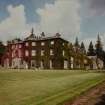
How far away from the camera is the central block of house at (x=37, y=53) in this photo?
302ft

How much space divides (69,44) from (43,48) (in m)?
8.87

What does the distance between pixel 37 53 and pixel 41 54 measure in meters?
1.53

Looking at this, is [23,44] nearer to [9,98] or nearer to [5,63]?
[5,63]

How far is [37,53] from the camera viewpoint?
95188mm

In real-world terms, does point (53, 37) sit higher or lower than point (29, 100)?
higher

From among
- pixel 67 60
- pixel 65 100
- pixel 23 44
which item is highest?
Result: pixel 23 44

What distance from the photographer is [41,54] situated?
310 ft

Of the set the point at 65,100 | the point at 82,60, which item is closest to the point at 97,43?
the point at 82,60

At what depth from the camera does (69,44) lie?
94.4m

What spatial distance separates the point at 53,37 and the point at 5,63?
20857mm

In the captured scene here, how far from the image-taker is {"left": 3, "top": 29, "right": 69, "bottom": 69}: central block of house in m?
92.2

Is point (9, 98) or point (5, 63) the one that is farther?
point (5, 63)

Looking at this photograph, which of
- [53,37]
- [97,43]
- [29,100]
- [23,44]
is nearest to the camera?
[29,100]

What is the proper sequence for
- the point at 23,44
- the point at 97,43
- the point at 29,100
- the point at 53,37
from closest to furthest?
1. the point at 29,100
2. the point at 53,37
3. the point at 23,44
4. the point at 97,43
